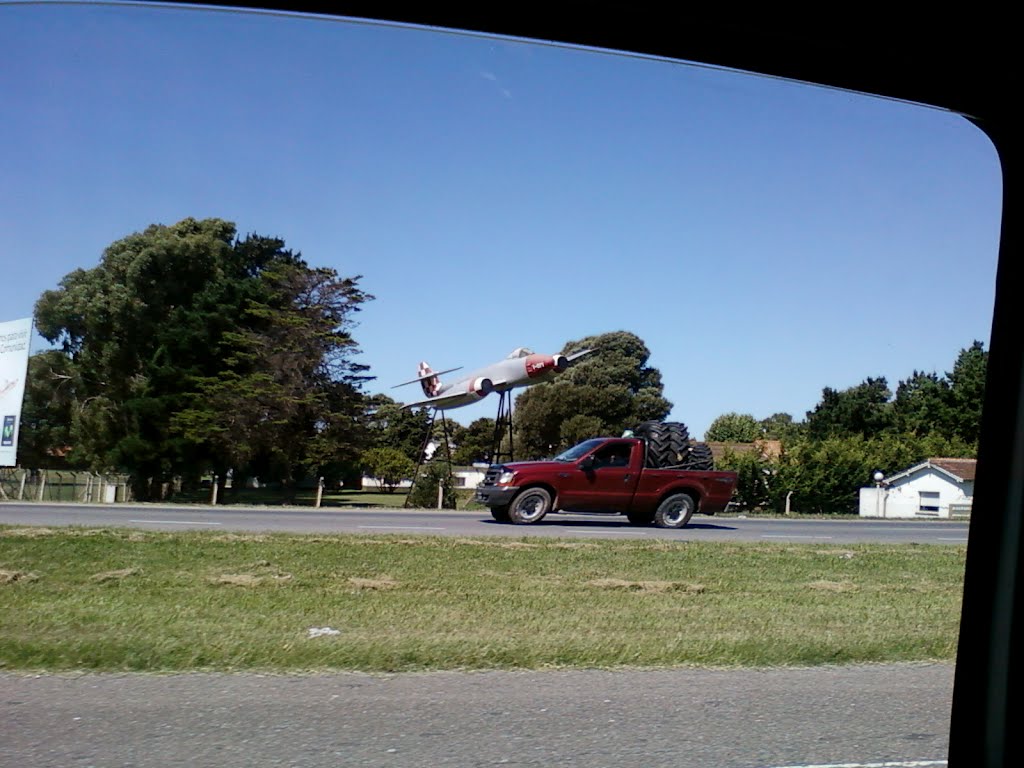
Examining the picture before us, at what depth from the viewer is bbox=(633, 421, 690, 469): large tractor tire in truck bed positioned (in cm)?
1930

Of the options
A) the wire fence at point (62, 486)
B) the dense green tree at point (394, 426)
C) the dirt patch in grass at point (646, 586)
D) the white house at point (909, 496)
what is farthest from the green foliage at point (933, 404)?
the dense green tree at point (394, 426)

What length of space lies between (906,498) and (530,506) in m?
8.73

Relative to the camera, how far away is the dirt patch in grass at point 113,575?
32.0 feet

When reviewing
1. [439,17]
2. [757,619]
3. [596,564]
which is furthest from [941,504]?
[439,17]

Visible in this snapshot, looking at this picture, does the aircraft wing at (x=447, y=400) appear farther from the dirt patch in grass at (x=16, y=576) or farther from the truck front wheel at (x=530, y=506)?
the dirt patch in grass at (x=16, y=576)

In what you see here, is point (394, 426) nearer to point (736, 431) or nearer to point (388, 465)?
point (388, 465)

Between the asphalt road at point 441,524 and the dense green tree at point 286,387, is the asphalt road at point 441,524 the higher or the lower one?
the lower one

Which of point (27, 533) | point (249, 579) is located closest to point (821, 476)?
point (27, 533)

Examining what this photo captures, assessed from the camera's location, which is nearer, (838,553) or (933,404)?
(933,404)

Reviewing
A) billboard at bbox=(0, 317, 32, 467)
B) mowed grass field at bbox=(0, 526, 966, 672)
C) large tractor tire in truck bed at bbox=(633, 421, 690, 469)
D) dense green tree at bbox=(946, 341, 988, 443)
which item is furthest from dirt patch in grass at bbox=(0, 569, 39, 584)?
large tractor tire in truck bed at bbox=(633, 421, 690, 469)

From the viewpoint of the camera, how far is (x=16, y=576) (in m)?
9.80

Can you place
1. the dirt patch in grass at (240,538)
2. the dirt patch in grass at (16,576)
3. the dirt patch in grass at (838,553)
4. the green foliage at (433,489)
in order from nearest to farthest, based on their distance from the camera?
the dirt patch in grass at (16,576)
the dirt patch in grass at (240,538)
the dirt patch in grass at (838,553)
the green foliage at (433,489)

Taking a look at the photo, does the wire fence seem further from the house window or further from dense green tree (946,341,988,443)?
dense green tree (946,341,988,443)

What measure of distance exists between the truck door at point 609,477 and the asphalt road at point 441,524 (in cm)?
52
